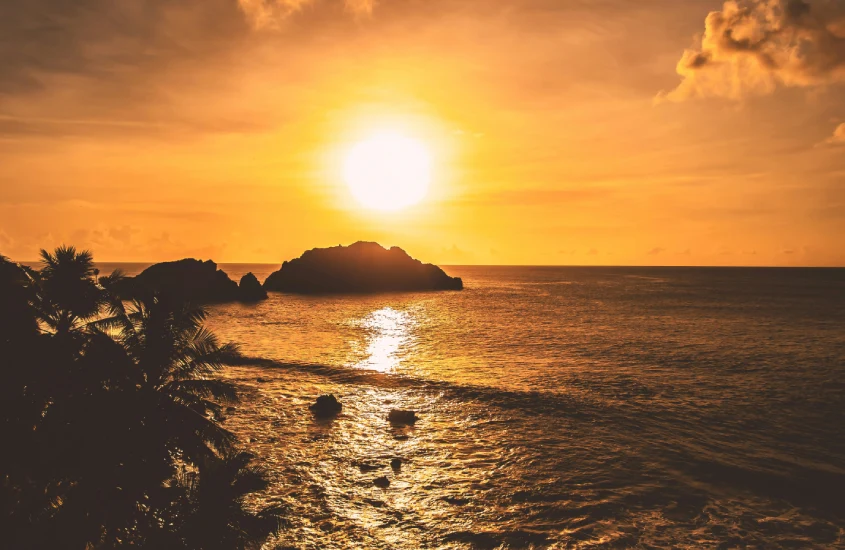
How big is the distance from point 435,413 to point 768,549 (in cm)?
2208

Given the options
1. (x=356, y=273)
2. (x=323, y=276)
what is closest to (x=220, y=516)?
(x=323, y=276)

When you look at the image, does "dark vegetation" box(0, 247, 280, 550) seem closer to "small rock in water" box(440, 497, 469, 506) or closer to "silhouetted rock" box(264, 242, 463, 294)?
"small rock in water" box(440, 497, 469, 506)

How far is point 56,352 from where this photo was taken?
14.9m

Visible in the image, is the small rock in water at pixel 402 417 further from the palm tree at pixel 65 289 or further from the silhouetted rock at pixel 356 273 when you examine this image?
the silhouetted rock at pixel 356 273

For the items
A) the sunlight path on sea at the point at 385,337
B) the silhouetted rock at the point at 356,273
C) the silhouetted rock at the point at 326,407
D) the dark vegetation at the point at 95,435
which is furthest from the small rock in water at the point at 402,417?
the silhouetted rock at the point at 356,273

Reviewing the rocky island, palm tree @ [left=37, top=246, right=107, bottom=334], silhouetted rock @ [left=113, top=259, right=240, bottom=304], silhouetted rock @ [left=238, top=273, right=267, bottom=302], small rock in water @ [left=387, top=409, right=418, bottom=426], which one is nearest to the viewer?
palm tree @ [left=37, top=246, right=107, bottom=334]

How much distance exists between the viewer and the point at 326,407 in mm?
35719

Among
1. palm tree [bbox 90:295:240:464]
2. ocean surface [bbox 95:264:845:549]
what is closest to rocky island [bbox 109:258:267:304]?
ocean surface [bbox 95:264:845:549]

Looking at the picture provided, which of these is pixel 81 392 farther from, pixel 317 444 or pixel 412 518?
pixel 317 444

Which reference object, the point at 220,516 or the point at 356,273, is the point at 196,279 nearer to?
the point at 356,273

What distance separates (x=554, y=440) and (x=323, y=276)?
13445 centimetres

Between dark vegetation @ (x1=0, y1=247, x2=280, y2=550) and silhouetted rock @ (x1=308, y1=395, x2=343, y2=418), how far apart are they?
17844mm

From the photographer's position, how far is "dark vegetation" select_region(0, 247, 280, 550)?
1256 centimetres

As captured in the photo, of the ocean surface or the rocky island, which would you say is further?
the rocky island
